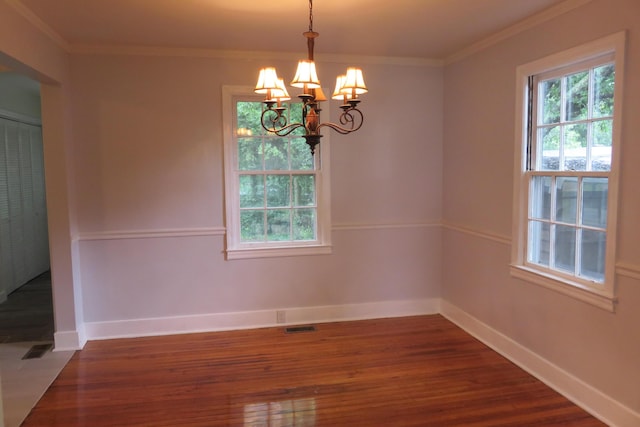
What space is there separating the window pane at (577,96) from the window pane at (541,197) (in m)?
Result: 0.46

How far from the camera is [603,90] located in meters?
2.63

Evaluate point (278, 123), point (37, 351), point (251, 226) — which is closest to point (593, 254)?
point (278, 123)

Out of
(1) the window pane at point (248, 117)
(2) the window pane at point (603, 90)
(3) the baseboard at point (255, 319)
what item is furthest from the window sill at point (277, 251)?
(2) the window pane at point (603, 90)

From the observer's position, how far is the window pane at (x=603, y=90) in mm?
2582

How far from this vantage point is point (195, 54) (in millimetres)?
3863

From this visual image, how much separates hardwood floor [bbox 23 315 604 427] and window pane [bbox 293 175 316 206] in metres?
1.22

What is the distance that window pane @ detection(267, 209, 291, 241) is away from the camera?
4.18 metres

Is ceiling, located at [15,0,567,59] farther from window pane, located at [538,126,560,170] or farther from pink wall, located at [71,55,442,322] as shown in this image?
window pane, located at [538,126,560,170]

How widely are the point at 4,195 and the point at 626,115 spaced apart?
614 cm

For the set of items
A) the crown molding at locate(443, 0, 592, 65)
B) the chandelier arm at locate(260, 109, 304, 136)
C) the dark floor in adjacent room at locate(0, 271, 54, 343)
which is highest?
the crown molding at locate(443, 0, 592, 65)

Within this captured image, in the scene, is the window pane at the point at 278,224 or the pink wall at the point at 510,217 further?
the window pane at the point at 278,224

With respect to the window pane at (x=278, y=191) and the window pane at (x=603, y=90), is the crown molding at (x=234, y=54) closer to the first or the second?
the window pane at (x=278, y=191)

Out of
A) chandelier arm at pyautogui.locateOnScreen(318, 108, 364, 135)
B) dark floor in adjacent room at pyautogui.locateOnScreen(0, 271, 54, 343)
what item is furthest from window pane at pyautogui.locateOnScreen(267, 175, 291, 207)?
dark floor in adjacent room at pyautogui.locateOnScreen(0, 271, 54, 343)

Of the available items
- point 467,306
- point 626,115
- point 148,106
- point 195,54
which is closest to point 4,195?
point 148,106
